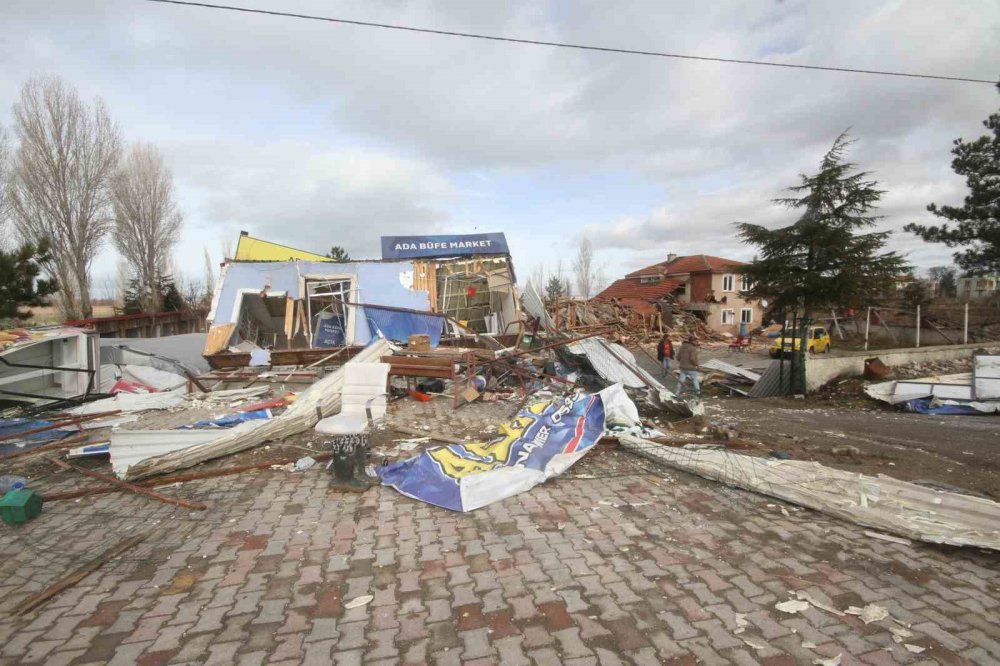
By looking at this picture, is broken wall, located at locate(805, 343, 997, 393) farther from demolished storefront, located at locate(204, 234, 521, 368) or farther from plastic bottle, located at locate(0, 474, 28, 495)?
plastic bottle, located at locate(0, 474, 28, 495)

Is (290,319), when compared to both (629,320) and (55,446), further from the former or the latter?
(629,320)

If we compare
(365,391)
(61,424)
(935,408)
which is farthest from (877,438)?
(61,424)

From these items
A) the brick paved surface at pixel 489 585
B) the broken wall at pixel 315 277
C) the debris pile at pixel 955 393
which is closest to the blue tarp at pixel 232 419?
the brick paved surface at pixel 489 585

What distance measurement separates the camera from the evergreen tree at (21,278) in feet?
32.5

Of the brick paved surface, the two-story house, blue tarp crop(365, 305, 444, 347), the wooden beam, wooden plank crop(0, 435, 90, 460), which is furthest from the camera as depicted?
the two-story house

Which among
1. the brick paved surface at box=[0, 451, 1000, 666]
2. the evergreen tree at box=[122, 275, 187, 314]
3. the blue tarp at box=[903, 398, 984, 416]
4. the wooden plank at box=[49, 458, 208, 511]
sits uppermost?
the evergreen tree at box=[122, 275, 187, 314]

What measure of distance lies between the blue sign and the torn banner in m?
9.21

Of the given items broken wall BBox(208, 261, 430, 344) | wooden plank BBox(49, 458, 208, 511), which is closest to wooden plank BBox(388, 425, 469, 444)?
wooden plank BBox(49, 458, 208, 511)

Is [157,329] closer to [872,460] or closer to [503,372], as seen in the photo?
[503,372]

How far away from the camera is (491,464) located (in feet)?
15.4

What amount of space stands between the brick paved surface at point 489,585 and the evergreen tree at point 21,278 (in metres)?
9.22

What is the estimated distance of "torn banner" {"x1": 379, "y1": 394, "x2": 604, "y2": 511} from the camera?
4.14 m

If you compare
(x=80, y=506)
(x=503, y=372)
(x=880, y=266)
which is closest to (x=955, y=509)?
(x=503, y=372)

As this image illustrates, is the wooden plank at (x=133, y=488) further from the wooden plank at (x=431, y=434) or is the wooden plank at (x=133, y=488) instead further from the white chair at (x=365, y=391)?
the wooden plank at (x=431, y=434)
